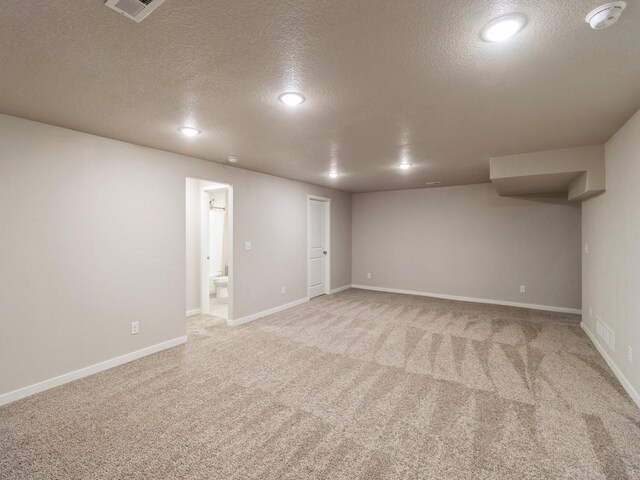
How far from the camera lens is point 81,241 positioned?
2.91m

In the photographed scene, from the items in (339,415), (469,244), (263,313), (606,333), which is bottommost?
(339,415)

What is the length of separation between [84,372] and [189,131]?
2.58 m

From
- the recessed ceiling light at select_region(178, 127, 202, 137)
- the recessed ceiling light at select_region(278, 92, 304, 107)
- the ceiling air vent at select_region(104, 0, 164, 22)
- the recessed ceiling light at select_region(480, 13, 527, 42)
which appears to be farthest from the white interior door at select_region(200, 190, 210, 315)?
the recessed ceiling light at select_region(480, 13, 527, 42)

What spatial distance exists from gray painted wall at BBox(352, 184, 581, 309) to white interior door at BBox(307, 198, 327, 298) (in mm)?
1121

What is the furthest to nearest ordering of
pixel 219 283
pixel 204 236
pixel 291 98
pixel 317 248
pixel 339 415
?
1. pixel 317 248
2. pixel 219 283
3. pixel 204 236
4. pixel 339 415
5. pixel 291 98

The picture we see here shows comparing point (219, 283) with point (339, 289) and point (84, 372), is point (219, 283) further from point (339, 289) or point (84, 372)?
point (84, 372)

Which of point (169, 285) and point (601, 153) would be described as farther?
point (169, 285)

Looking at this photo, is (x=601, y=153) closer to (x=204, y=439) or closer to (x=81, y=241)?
(x=204, y=439)

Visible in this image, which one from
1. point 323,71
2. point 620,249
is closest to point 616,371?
point 620,249

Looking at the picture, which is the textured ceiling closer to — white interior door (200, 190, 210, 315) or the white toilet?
white interior door (200, 190, 210, 315)

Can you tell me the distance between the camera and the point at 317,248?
649 centimetres

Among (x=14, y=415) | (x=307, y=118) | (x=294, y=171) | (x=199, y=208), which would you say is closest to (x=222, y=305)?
(x=199, y=208)

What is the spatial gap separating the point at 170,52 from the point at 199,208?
3738mm

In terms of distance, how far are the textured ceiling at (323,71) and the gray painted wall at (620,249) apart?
11.3 inches
